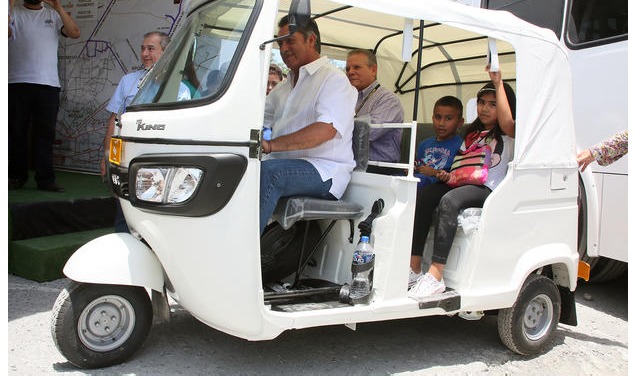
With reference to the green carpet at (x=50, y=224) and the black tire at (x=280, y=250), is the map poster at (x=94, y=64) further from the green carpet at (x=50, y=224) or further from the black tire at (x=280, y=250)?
the black tire at (x=280, y=250)

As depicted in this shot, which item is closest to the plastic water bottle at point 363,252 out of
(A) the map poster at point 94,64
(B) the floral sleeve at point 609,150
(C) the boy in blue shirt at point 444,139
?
(C) the boy in blue shirt at point 444,139

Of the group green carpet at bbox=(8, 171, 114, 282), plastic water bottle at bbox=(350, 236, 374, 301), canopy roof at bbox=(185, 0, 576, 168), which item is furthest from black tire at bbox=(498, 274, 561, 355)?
green carpet at bbox=(8, 171, 114, 282)

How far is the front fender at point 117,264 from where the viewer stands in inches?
125

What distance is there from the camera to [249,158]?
3.05 m

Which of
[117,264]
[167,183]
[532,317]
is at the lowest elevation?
[532,317]

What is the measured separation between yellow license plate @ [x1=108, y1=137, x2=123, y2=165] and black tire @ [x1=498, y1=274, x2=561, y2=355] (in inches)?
106

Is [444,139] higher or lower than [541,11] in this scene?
lower

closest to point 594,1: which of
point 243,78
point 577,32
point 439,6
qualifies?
point 577,32

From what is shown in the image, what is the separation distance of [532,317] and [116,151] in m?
3.01

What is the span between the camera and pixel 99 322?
3314 mm

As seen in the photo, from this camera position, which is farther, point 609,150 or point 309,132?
point 609,150

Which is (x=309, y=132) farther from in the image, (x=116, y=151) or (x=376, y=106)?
(x=376, y=106)

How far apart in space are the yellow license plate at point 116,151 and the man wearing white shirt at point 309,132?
80 centimetres

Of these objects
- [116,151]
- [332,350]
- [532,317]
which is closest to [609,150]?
[532,317]
